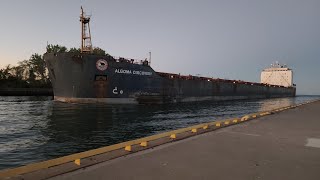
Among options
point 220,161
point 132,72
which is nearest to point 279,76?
point 132,72

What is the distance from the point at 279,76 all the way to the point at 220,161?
98.7 meters

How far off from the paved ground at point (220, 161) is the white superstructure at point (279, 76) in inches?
3701

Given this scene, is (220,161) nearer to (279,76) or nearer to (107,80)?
(107,80)

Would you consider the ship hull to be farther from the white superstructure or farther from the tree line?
the white superstructure

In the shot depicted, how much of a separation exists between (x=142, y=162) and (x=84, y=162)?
1176 mm

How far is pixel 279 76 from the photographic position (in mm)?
96438

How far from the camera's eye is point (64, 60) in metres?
32.7

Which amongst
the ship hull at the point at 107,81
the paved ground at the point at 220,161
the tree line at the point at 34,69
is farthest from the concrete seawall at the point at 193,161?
the tree line at the point at 34,69

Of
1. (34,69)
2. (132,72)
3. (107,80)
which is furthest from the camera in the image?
(34,69)

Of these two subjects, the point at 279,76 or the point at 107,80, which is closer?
the point at 107,80

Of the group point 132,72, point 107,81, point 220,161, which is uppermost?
point 132,72

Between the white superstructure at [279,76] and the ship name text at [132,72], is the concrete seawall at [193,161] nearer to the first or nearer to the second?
the ship name text at [132,72]

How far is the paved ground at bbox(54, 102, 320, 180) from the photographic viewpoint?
5.13 metres

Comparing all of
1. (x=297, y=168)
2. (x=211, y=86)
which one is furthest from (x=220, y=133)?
(x=211, y=86)
